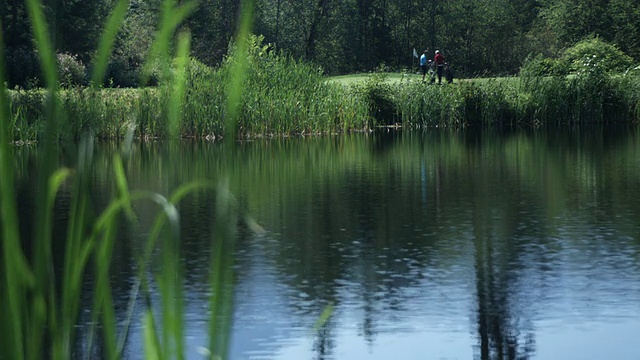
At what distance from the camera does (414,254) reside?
37.5ft

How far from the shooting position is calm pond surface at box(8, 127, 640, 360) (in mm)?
7891

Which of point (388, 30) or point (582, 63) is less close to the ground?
point (388, 30)

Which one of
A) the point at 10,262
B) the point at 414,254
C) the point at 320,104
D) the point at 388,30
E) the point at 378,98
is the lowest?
the point at 414,254

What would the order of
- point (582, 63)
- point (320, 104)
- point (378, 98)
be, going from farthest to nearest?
point (582, 63)
point (378, 98)
point (320, 104)

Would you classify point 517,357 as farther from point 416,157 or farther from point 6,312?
point 416,157

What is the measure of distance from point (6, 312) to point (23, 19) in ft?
147

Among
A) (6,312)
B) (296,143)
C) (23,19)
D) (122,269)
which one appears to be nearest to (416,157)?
(296,143)

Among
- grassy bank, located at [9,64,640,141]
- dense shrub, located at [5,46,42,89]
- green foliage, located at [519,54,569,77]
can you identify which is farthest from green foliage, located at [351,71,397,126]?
dense shrub, located at [5,46,42,89]

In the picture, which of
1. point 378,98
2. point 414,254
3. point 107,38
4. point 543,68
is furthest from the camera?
point 543,68

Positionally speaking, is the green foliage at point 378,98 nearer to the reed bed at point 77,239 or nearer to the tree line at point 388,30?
the tree line at point 388,30

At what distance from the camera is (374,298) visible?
9250 mm

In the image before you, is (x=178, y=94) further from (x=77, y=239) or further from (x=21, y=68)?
(x=21, y=68)

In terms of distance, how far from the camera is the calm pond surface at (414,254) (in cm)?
789

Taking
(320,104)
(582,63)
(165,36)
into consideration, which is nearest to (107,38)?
(165,36)
